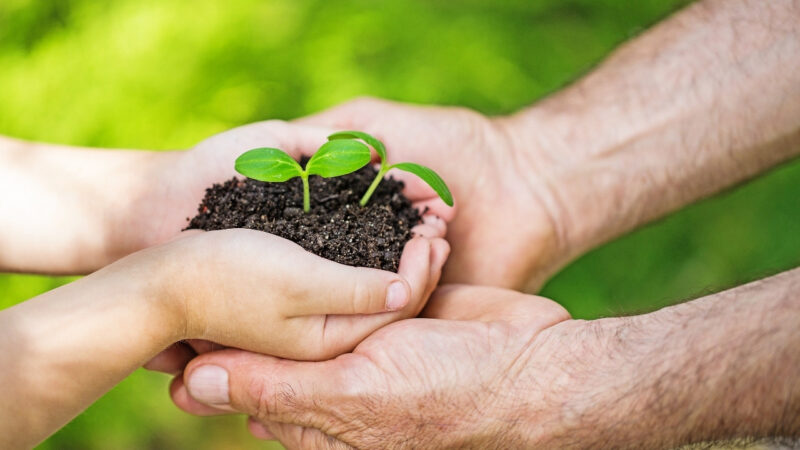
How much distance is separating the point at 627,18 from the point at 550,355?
1.72m

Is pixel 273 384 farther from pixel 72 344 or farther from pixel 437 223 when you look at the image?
pixel 437 223

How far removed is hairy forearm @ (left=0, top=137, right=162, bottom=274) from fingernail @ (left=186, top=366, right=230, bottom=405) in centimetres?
47

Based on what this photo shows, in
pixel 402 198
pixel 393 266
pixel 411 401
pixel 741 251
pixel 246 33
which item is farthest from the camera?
pixel 741 251

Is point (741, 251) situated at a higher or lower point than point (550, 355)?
lower

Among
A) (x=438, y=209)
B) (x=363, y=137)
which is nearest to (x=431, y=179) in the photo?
(x=363, y=137)

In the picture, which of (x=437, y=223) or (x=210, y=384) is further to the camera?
(x=437, y=223)

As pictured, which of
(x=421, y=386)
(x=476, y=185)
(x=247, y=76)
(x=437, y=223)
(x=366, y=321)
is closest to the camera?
(x=421, y=386)

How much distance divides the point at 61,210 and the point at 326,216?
687 millimetres

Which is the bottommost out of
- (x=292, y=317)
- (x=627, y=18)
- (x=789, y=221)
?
(x=789, y=221)

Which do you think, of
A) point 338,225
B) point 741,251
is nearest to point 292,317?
point 338,225

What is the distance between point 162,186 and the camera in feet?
5.81

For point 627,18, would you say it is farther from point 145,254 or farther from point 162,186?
point 145,254

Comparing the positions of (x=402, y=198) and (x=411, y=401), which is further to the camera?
(x=402, y=198)

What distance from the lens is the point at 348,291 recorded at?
4.66 ft
